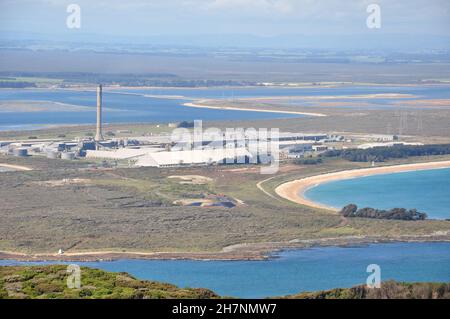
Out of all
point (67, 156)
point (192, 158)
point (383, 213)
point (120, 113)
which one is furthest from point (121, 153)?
point (120, 113)

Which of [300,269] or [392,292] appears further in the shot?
[300,269]

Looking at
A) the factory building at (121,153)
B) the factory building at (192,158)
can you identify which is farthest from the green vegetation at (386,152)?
the factory building at (121,153)

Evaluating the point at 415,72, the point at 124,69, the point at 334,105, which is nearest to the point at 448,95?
the point at 334,105

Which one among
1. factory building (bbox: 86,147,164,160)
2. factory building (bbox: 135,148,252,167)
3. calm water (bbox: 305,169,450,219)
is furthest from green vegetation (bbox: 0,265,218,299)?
factory building (bbox: 86,147,164,160)

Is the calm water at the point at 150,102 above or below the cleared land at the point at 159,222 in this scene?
above

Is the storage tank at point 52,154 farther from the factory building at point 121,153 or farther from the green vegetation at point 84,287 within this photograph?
the green vegetation at point 84,287

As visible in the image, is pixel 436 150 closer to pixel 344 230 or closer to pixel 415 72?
pixel 344 230

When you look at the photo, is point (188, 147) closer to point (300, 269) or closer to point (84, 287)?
point (300, 269)
